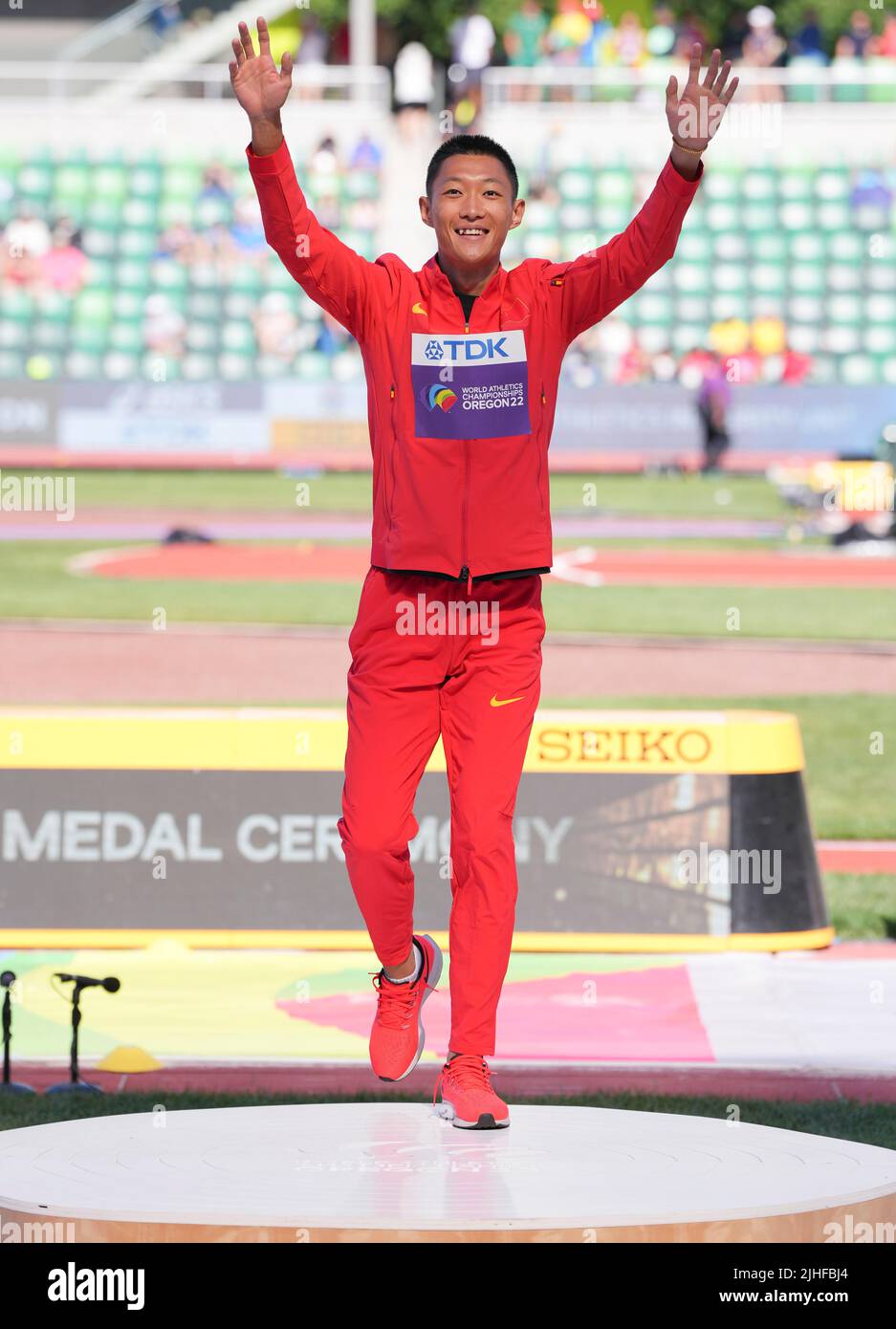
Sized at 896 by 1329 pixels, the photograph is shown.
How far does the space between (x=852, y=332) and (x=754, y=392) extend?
453cm

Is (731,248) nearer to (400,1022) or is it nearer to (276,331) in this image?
(276,331)

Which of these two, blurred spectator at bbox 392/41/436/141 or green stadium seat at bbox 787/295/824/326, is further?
green stadium seat at bbox 787/295/824/326

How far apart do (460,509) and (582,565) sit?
57.9 feet

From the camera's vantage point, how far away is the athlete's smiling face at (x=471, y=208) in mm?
5535

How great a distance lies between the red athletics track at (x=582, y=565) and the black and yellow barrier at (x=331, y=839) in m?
12.5

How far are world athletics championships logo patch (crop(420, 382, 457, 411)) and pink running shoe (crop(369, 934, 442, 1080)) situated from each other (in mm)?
1398

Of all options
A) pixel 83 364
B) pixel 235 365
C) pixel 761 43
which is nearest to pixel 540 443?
pixel 235 365

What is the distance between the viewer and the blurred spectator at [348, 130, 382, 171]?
37156 mm

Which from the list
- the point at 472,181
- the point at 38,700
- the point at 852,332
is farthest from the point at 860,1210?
the point at 852,332

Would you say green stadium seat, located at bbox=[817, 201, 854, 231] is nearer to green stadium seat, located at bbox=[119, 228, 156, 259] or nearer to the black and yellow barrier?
green stadium seat, located at bbox=[119, 228, 156, 259]

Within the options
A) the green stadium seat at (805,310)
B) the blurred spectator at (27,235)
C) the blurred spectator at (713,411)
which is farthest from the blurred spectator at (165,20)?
the blurred spectator at (713,411)

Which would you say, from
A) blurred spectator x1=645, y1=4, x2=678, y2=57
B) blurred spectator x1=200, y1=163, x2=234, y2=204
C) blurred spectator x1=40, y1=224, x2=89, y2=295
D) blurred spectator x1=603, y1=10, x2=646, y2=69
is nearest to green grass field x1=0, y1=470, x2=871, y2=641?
blurred spectator x1=40, y1=224, x2=89, y2=295
